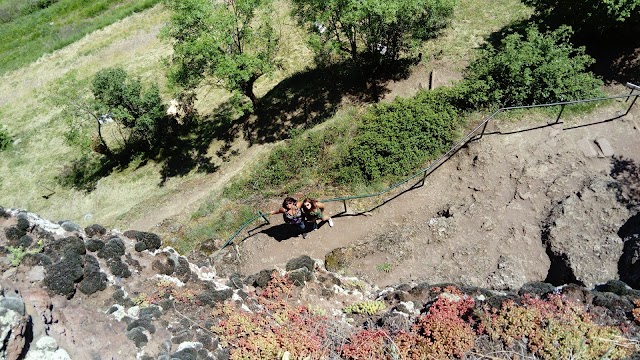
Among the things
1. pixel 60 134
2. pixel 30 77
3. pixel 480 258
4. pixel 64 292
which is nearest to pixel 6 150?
pixel 60 134

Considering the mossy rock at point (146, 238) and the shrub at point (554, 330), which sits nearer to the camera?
the shrub at point (554, 330)

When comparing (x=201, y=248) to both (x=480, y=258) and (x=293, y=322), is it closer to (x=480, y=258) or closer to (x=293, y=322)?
(x=293, y=322)

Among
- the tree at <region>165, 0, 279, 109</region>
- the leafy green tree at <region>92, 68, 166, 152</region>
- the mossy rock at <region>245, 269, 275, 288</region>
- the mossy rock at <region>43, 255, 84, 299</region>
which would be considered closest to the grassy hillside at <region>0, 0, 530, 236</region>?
the leafy green tree at <region>92, 68, 166, 152</region>

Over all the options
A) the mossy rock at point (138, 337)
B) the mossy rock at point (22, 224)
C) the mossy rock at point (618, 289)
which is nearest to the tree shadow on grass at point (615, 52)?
the mossy rock at point (618, 289)

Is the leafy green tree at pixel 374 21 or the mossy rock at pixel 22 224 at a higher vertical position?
the leafy green tree at pixel 374 21

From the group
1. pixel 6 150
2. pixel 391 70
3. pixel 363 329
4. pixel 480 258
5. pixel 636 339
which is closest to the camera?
pixel 636 339

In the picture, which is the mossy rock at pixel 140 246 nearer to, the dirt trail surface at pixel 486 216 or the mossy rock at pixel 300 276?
the mossy rock at pixel 300 276

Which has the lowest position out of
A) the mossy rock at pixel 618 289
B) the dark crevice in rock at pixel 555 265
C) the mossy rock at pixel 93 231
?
the dark crevice in rock at pixel 555 265

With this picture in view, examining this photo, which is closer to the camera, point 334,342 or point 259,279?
point 334,342
